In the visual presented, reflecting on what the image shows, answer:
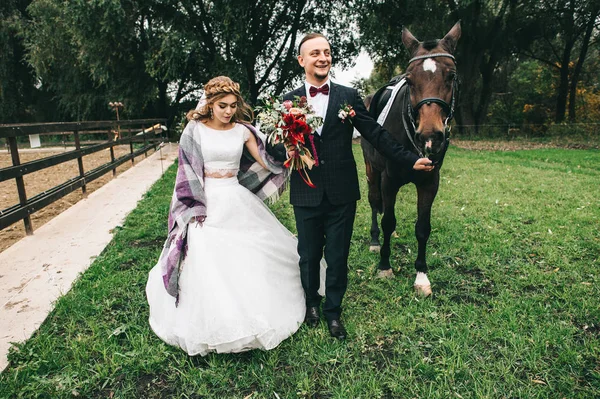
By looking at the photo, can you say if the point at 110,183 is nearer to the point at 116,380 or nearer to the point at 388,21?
the point at 116,380

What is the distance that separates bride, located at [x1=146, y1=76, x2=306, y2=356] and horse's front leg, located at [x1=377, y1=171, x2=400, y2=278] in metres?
1.04

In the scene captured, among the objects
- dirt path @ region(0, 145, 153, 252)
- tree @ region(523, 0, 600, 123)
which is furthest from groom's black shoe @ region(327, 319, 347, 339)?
tree @ region(523, 0, 600, 123)

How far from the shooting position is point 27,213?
5141mm

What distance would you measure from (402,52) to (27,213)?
16537 mm

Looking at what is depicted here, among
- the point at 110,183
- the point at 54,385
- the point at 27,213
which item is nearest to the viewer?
the point at 54,385

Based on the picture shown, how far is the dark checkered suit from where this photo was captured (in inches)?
111

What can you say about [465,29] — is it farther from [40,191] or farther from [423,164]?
[423,164]

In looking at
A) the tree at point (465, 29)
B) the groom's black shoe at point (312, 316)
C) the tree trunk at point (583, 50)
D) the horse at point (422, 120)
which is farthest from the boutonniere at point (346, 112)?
the tree trunk at point (583, 50)

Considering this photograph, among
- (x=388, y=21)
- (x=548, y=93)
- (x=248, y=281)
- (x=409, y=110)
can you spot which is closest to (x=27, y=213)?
(x=248, y=281)

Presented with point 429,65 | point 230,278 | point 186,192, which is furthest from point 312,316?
point 429,65

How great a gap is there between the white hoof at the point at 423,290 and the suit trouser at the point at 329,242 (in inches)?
36.1

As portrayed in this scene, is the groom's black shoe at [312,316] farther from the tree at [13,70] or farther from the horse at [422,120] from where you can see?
the tree at [13,70]

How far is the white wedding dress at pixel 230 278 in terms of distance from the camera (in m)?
2.64

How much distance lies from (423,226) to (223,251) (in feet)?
6.30
